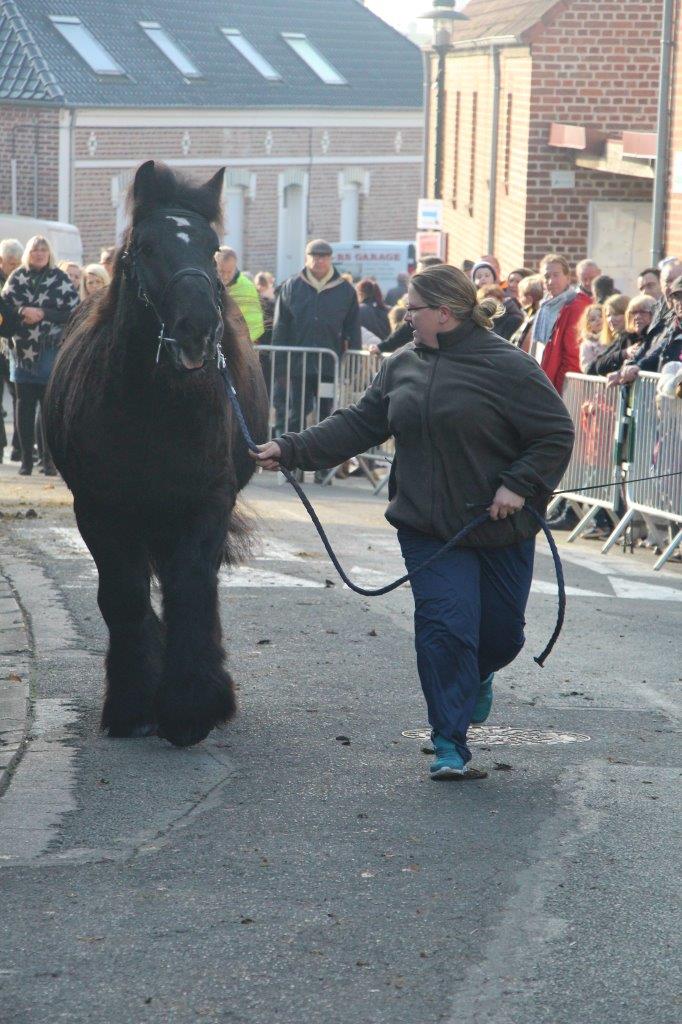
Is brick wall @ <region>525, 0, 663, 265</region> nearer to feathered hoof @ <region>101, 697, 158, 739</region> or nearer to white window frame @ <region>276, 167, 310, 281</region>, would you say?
feathered hoof @ <region>101, 697, 158, 739</region>

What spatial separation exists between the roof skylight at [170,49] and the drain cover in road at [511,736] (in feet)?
140

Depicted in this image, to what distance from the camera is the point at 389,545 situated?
12039 mm

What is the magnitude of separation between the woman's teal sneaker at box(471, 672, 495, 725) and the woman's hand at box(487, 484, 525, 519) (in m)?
0.85

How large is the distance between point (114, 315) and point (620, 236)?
19221mm

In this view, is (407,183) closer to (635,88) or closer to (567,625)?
(635,88)

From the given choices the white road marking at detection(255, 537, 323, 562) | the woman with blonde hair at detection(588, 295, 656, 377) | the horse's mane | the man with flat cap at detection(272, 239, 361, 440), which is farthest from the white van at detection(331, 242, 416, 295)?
the horse's mane

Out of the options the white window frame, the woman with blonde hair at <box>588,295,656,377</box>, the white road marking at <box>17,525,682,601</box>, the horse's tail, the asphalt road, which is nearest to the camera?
the asphalt road

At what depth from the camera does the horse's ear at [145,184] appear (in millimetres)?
6422

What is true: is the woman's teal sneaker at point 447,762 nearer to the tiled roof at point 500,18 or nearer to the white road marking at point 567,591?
the white road marking at point 567,591

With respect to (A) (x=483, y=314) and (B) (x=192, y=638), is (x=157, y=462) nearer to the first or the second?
(B) (x=192, y=638)

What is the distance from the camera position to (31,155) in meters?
42.1

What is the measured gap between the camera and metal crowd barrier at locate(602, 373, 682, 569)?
11617 millimetres

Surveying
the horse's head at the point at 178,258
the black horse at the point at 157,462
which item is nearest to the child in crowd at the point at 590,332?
the black horse at the point at 157,462

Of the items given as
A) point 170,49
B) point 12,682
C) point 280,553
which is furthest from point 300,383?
point 170,49
